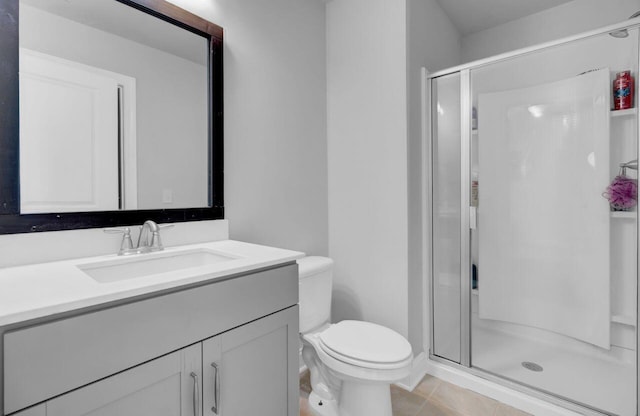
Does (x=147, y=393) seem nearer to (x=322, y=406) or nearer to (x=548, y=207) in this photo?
(x=322, y=406)

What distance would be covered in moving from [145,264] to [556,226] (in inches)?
82.7

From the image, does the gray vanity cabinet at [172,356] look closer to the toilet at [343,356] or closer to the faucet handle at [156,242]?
the toilet at [343,356]

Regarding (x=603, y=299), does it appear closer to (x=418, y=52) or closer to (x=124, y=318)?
(x=418, y=52)

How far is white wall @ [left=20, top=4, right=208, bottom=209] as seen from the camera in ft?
3.69

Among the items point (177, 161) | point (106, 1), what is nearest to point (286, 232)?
point (177, 161)

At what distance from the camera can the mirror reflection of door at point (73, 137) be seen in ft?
3.44

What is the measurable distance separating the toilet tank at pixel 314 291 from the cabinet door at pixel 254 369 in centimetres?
42

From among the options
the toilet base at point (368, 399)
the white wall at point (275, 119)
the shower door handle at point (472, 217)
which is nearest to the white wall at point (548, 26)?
the white wall at point (275, 119)

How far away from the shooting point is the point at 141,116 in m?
1.32

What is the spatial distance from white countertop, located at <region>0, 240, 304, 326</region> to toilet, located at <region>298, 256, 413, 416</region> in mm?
560

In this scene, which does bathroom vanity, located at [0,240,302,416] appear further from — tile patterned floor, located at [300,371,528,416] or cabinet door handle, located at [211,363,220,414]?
tile patterned floor, located at [300,371,528,416]

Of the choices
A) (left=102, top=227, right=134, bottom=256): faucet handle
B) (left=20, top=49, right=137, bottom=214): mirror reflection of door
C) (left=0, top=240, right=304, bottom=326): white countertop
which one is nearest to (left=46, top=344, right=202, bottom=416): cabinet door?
(left=0, top=240, right=304, bottom=326): white countertop

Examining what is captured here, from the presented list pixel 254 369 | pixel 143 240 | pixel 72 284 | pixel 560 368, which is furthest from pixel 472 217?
pixel 72 284

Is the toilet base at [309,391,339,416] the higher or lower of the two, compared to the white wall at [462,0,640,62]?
lower
